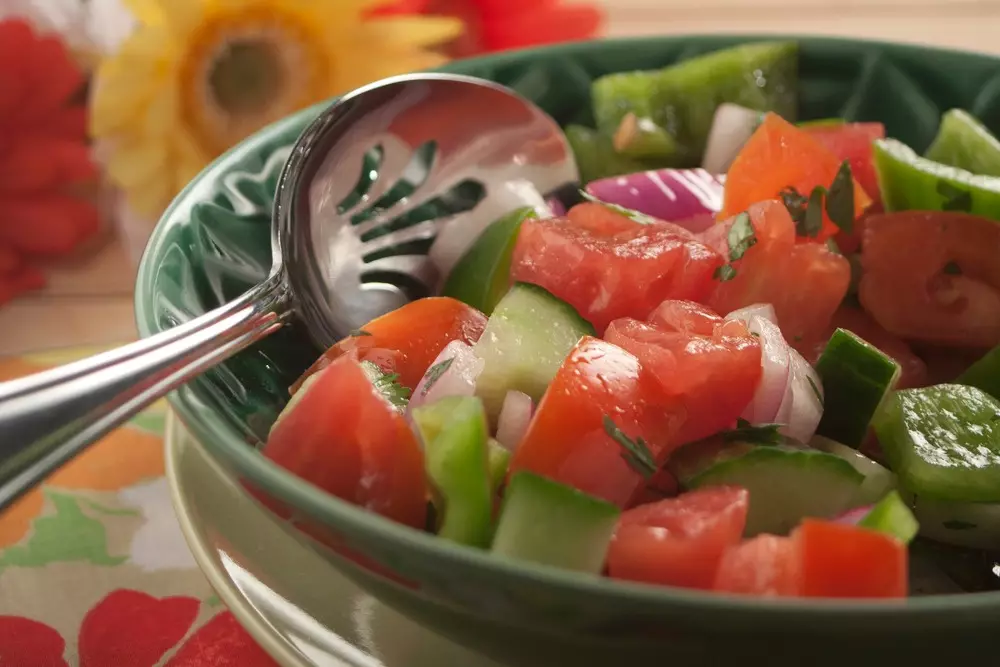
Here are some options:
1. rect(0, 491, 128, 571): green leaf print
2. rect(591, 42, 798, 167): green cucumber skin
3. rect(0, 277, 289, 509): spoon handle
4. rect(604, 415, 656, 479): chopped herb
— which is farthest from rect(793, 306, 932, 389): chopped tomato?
rect(0, 491, 128, 571): green leaf print

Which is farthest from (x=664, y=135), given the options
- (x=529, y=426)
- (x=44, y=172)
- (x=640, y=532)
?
(x=44, y=172)

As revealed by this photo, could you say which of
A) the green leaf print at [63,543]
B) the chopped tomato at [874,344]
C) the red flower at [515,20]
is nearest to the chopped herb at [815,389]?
the chopped tomato at [874,344]

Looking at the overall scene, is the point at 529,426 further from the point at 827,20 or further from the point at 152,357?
the point at 827,20

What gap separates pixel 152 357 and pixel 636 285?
1.60ft

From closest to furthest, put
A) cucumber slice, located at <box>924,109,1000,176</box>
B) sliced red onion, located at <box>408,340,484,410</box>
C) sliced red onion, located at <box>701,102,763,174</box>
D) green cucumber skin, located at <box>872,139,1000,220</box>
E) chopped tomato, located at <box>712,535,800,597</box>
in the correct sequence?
chopped tomato, located at <box>712,535,800,597</box>
sliced red onion, located at <box>408,340,484,410</box>
green cucumber skin, located at <box>872,139,1000,220</box>
cucumber slice, located at <box>924,109,1000,176</box>
sliced red onion, located at <box>701,102,763,174</box>

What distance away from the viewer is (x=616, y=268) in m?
1.05

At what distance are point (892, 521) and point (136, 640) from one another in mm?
720

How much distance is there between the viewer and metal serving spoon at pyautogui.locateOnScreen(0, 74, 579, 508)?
781 millimetres

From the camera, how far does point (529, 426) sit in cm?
86

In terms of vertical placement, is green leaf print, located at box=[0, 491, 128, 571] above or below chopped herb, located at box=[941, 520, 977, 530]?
below

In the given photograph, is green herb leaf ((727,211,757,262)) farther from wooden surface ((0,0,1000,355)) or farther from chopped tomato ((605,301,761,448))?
wooden surface ((0,0,1000,355))

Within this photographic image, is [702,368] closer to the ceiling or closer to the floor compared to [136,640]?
closer to the ceiling

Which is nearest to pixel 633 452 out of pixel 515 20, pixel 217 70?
pixel 217 70

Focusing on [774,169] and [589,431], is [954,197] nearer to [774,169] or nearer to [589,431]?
[774,169]
